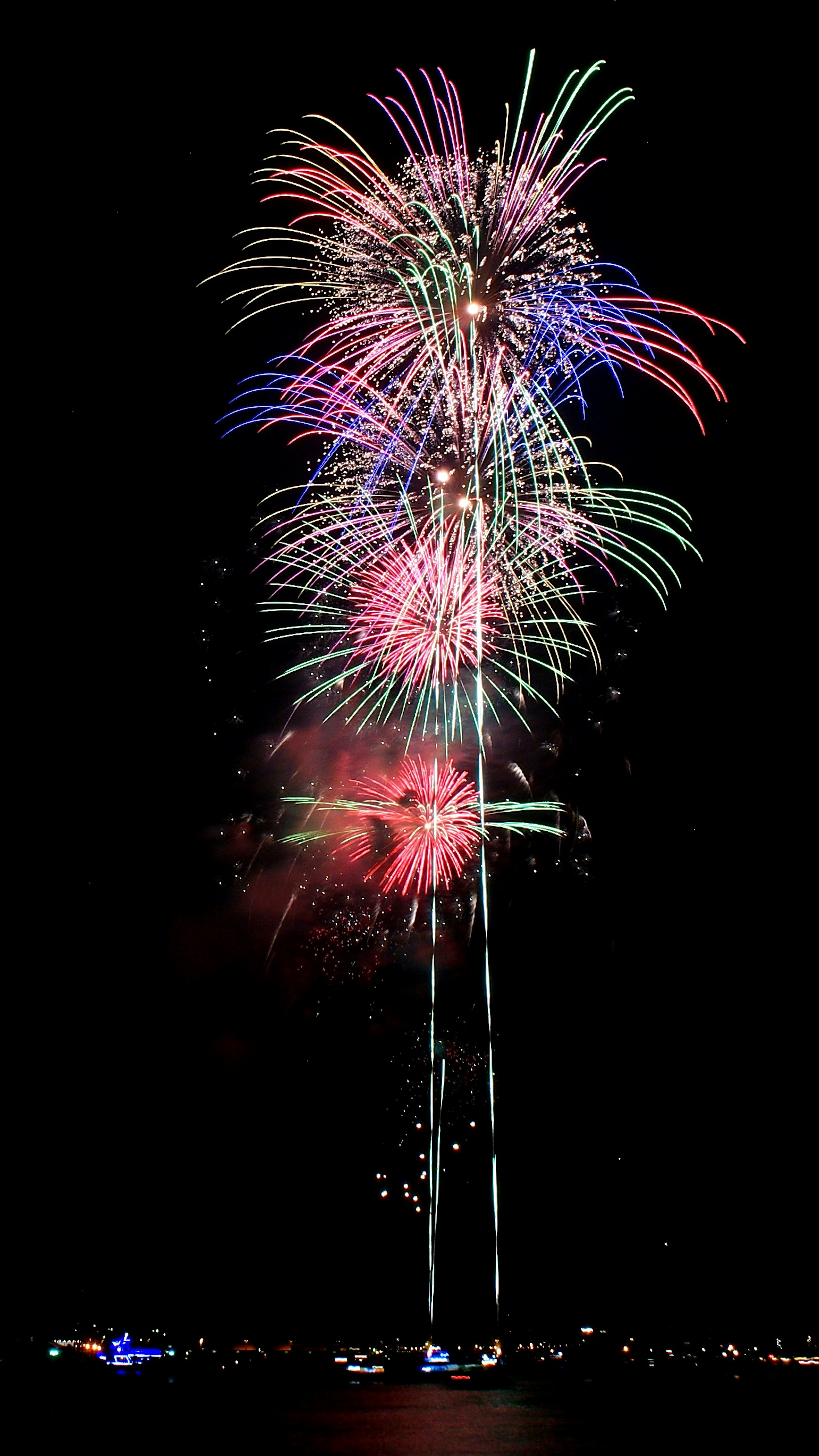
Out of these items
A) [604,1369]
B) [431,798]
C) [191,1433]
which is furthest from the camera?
[604,1369]

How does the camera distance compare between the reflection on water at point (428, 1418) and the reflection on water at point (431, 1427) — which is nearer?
the reflection on water at point (431, 1427)

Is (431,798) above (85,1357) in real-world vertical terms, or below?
above

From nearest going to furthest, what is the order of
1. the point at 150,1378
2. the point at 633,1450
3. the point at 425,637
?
1. the point at 633,1450
2. the point at 425,637
3. the point at 150,1378

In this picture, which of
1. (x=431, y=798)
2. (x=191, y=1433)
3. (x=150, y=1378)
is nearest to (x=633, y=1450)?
(x=191, y=1433)

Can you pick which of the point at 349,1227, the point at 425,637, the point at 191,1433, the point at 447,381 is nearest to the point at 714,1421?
the point at 191,1433

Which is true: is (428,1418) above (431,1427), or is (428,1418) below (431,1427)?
below

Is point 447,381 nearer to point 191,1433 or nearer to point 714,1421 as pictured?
point 191,1433

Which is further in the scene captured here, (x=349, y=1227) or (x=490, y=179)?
(x=349, y=1227)

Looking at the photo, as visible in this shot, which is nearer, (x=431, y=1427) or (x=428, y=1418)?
(x=431, y=1427)

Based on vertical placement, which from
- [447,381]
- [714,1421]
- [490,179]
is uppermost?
[490,179]

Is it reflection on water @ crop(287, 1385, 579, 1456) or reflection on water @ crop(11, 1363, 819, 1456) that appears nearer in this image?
reflection on water @ crop(287, 1385, 579, 1456)
